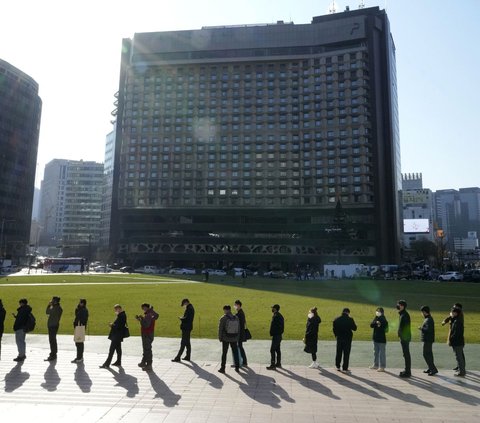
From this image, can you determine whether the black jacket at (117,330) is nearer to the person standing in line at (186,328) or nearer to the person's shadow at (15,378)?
the person standing in line at (186,328)

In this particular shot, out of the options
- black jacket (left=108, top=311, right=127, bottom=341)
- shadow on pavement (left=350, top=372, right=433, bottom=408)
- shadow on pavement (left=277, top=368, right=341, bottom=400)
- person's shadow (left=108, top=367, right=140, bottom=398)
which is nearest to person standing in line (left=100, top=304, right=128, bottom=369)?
black jacket (left=108, top=311, right=127, bottom=341)

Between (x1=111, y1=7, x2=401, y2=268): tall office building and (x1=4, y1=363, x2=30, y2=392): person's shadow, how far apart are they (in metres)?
95.9

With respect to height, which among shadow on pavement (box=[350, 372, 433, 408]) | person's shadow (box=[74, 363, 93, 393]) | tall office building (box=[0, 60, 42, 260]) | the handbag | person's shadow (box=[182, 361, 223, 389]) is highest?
tall office building (box=[0, 60, 42, 260])

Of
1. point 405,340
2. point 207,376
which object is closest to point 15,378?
point 207,376

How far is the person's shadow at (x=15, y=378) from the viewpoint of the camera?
10.1 metres

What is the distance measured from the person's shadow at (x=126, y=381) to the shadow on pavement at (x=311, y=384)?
408 centimetres

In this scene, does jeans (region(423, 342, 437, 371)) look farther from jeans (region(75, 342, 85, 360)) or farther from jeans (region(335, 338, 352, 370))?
jeans (region(75, 342, 85, 360))

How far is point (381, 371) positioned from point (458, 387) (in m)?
2.08

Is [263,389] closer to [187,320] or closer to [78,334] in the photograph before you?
[187,320]

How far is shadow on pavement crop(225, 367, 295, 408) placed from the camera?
938cm

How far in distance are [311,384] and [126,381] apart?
15.7ft

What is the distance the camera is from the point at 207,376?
37.3 ft

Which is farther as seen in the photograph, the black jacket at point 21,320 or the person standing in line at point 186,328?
the person standing in line at point 186,328

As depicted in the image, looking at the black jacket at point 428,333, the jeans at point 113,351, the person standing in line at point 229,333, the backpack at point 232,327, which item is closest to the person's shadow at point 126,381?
the jeans at point 113,351
